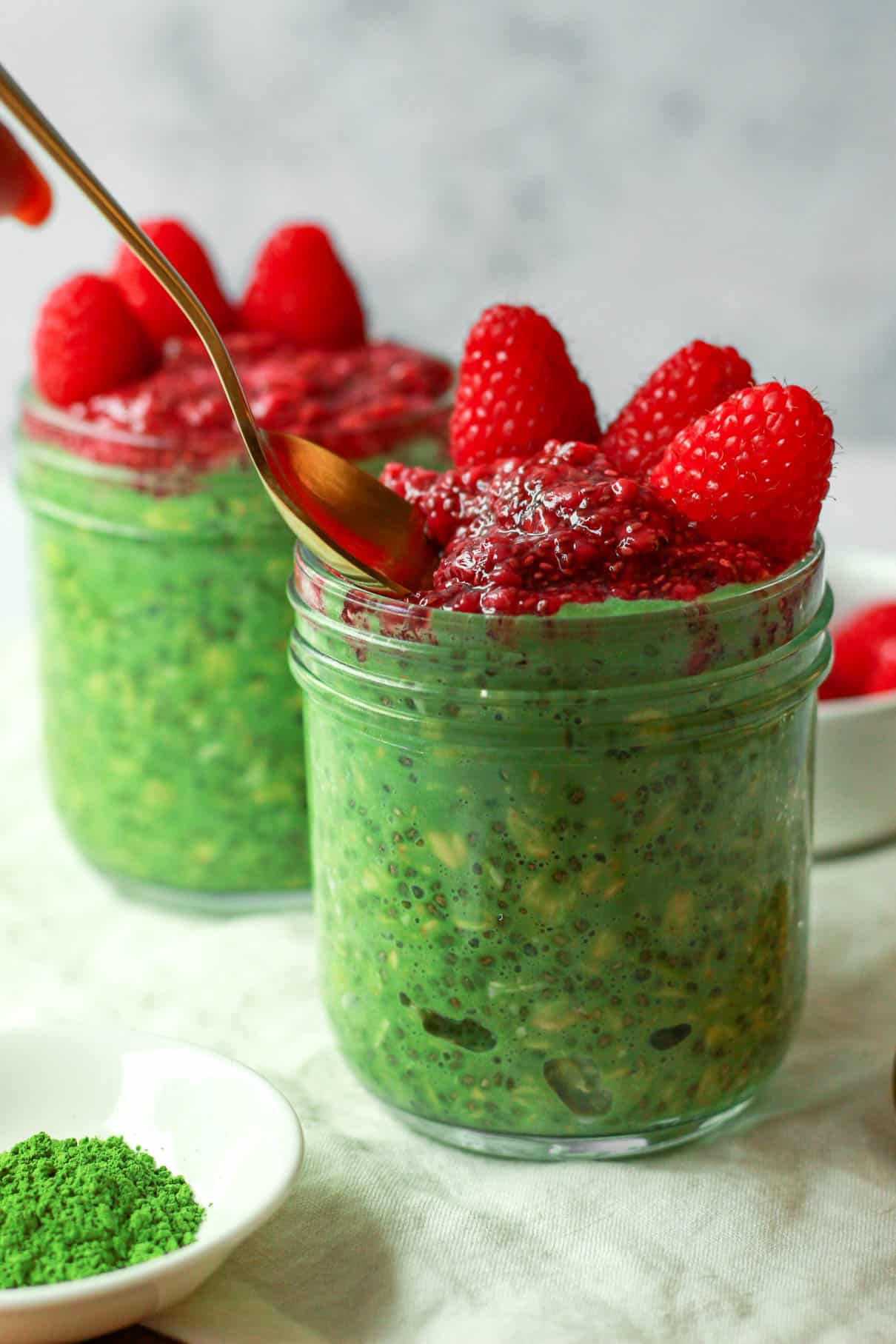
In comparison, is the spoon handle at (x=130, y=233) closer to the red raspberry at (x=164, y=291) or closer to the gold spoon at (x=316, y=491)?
the gold spoon at (x=316, y=491)

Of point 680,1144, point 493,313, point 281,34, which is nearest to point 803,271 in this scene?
point 281,34

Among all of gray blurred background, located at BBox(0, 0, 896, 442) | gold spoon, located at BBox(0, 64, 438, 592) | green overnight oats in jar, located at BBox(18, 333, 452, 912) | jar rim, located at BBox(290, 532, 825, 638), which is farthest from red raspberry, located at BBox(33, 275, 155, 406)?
gray blurred background, located at BBox(0, 0, 896, 442)

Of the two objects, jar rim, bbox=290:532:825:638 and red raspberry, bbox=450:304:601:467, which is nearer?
jar rim, bbox=290:532:825:638

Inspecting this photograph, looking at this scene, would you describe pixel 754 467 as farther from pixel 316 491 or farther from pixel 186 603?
pixel 186 603

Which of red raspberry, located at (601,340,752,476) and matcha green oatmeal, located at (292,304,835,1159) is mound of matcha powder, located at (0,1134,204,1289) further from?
red raspberry, located at (601,340,752,476)

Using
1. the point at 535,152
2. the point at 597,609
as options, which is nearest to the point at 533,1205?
the point at 597,609

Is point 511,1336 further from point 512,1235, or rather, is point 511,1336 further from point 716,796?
point 716,796

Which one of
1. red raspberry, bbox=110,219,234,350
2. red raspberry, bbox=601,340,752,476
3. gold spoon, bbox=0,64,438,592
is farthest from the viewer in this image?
red raspberry, bbox=110,219,234,350
